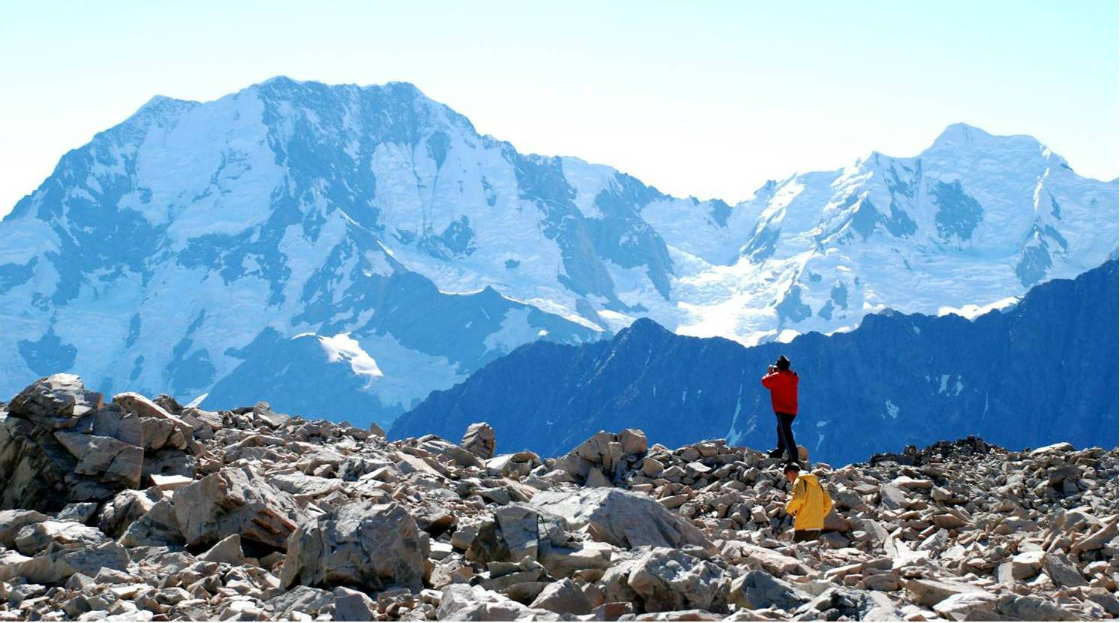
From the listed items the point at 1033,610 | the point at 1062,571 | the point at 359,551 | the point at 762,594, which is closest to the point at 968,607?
the point at 1033,610

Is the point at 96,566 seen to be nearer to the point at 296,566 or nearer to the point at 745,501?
the point at 296,566

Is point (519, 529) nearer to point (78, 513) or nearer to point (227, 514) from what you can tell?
point (227, 514)

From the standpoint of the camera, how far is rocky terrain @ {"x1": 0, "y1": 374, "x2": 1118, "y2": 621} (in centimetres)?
1480

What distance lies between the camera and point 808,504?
22.1 meters

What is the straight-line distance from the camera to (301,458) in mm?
25844

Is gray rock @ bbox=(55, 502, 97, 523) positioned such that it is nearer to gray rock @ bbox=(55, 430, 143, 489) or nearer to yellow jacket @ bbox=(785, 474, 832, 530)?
gray rock @ bbox=(55, 430, 143, 489)

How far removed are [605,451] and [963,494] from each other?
786cm

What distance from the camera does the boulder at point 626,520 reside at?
18.6 meters

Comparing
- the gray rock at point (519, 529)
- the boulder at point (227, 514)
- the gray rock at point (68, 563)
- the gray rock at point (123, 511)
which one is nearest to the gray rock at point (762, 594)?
the gray rock at point (519, 529)

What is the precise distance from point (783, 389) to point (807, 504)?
2004 millimetres

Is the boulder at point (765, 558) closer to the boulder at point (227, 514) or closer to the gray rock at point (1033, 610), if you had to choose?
the gray rock at point (1033, 610)

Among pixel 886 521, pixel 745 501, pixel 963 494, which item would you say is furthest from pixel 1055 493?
pixel 745 501

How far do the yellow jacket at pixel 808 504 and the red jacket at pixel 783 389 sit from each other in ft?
4.40

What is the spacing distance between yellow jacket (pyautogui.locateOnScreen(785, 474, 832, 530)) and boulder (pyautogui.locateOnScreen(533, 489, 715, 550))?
2889 mm
